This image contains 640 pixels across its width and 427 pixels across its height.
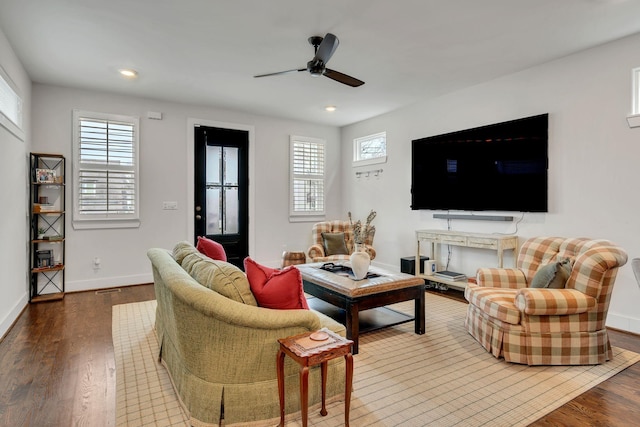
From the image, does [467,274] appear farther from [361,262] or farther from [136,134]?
[136,134]

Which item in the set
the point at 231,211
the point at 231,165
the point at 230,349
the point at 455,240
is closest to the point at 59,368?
the point at 230,349

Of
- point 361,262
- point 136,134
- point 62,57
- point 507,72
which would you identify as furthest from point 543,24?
point 136,134

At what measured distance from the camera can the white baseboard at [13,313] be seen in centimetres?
315

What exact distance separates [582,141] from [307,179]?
167 inches

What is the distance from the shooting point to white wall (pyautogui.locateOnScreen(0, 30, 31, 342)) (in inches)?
127

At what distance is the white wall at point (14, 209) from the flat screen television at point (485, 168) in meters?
4.87

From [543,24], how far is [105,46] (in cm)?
405

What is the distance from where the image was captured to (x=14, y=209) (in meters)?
3.59

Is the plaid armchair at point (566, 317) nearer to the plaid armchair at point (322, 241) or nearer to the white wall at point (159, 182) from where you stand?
the plaid armchair at point (322, 241)

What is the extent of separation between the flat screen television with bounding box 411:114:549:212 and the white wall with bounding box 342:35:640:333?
0.12m

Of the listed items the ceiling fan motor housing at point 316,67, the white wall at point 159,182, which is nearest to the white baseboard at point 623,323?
the ceiling fan motor housing at point 316,67

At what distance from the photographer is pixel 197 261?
7.43 feet

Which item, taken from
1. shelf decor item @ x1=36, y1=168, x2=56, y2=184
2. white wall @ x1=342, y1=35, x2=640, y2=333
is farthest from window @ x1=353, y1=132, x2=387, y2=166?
shelf decor item @ x1=36, y1=168, x2=56, y2=184

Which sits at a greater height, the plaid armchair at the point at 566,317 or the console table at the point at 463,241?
the console table at the point at 463,241
